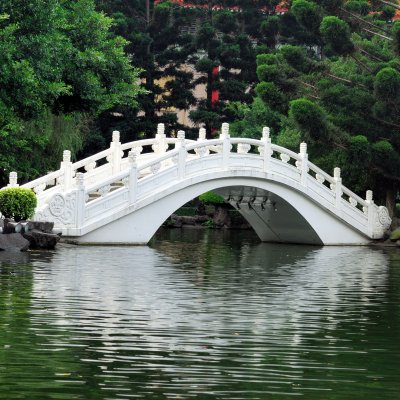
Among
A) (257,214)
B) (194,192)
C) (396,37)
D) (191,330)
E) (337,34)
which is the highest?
(337,34)

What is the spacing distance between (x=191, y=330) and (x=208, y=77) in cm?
3944

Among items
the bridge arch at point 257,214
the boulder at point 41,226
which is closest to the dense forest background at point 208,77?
the bridge arch at point 257,214

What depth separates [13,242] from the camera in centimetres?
2244

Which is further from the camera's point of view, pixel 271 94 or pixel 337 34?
pixel 271 94

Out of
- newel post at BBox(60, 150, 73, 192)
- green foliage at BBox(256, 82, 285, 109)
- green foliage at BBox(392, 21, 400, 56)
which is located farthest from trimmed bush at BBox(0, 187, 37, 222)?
green foliage at BBox(392, 21, 400, 56)

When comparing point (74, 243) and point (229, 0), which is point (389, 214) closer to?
point (74, 243)

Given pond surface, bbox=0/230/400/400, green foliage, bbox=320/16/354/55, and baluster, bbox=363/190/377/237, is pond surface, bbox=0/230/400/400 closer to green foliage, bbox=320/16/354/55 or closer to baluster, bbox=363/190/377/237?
baluster, bbox=363/190/377/237

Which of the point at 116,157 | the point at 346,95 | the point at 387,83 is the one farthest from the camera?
the point at 346,95

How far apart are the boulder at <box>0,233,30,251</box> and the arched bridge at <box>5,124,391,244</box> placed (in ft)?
8.05

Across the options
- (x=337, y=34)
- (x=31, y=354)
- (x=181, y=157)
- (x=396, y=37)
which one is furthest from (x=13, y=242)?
(x=396, y=37)

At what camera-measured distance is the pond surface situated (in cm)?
971

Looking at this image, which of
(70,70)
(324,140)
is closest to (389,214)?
(324,140)

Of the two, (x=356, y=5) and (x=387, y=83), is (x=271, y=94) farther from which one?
(x=387, y=83)

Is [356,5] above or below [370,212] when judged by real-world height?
above
